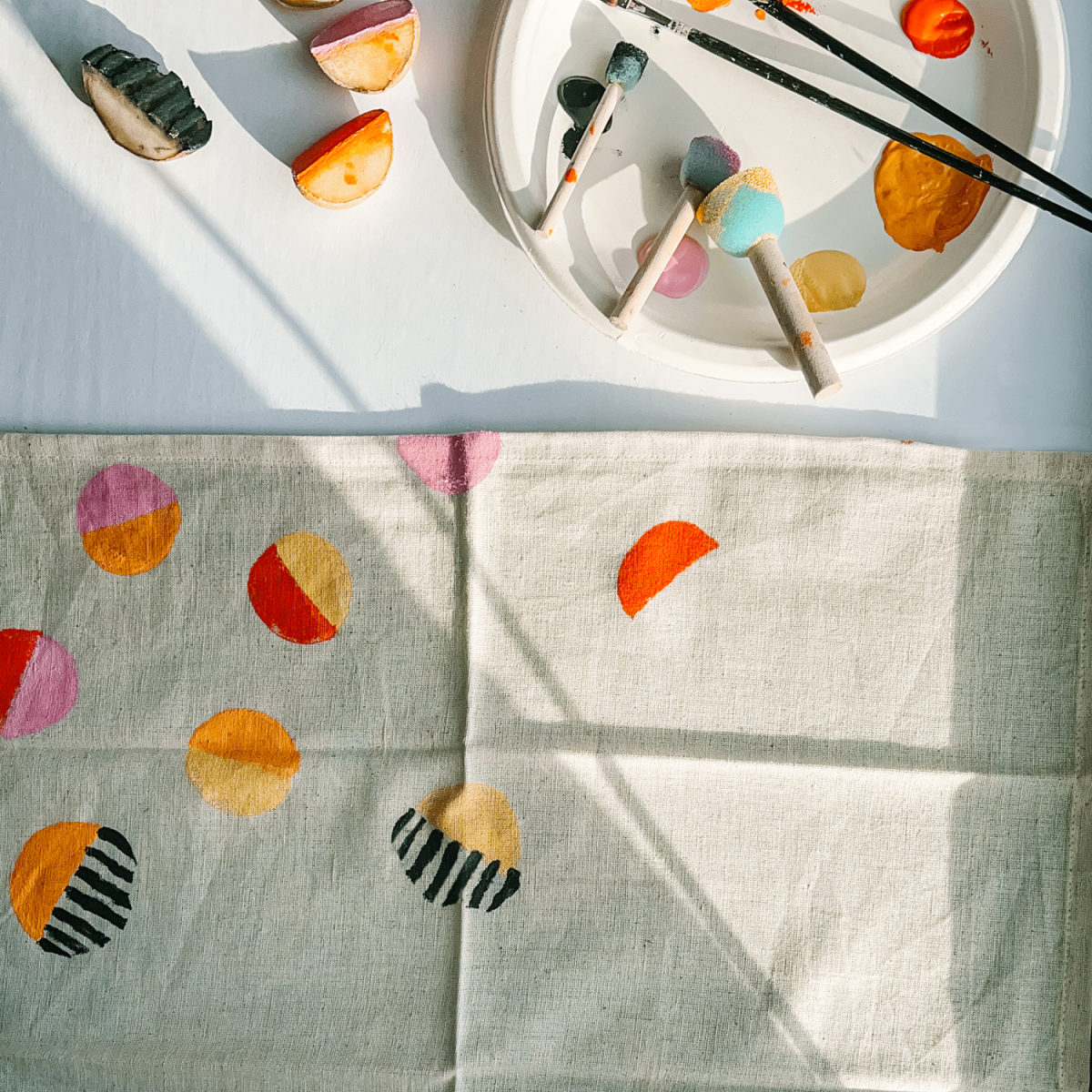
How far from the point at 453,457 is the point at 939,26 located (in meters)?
0.40

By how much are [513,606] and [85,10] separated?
0.49m

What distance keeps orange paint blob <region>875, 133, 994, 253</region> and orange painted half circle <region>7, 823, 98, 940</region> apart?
646 mm

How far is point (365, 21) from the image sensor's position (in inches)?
20.8

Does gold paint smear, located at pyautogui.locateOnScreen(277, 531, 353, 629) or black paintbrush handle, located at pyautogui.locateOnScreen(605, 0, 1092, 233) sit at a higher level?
black paintbrush handle, located at pyautogui.locateOnScreen(605, 0, 1092, 233)

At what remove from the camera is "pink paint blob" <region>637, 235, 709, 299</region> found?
1.73ft

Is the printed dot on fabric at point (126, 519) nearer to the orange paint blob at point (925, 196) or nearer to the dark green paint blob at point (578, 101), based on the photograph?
the dark green paint blob at point (578, 101)

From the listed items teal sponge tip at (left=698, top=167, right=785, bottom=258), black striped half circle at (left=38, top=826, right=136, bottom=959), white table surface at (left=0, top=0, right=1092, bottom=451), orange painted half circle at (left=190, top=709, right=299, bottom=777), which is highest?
teal sponge tip at (left=698, top=167, right=785, bottom=258)

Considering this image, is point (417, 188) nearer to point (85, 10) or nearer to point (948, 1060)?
point (85, 10)

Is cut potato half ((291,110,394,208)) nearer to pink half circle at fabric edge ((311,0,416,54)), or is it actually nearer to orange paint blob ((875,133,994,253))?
pink half circle at fabric edge ((311,0,416,54))

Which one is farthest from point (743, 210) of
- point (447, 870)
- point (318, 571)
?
point (447, 870)

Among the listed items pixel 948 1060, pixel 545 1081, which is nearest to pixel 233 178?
pixel 545 1081

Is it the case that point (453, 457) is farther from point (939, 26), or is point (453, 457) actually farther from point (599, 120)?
point (939, 26)

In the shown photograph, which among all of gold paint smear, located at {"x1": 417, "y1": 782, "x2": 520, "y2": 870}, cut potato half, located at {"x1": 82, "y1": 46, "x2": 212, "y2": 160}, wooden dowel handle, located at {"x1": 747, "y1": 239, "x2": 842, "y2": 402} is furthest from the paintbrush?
gold paint smear, located at {"x1": 417, "y1": 782, "x2": 520, "y2": 870}

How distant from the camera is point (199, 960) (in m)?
0.55
